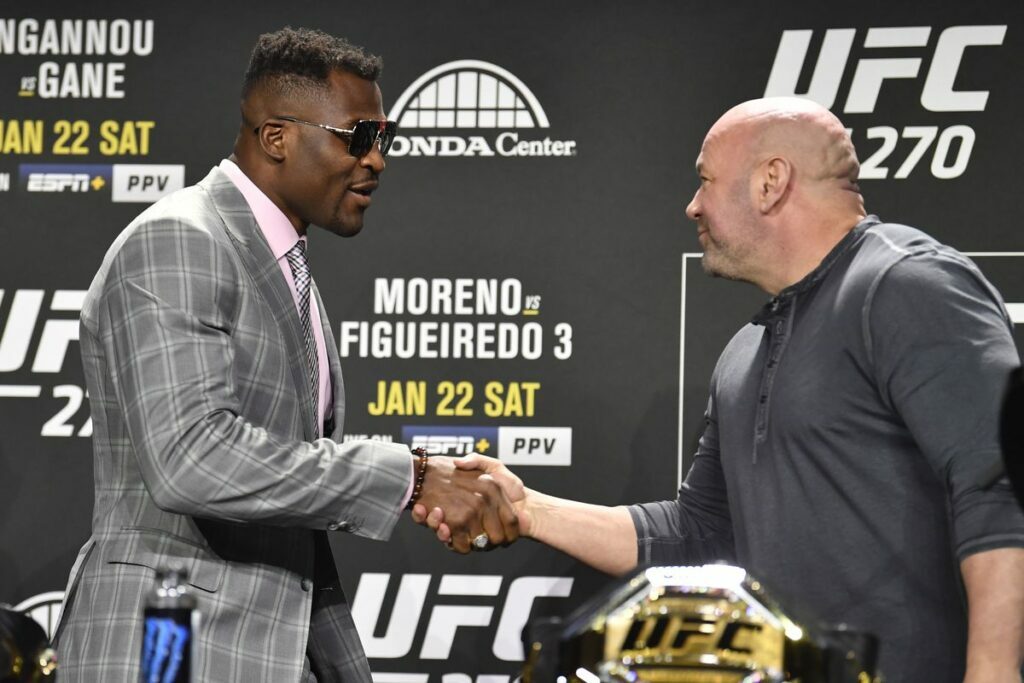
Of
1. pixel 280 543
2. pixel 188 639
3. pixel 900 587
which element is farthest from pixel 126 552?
pixel 900 587

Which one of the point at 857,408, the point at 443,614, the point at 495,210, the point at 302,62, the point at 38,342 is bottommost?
the point at 443,614

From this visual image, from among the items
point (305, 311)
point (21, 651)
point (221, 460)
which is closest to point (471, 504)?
point (305, 311)

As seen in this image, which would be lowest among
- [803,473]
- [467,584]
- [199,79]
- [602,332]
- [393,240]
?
[467,584]

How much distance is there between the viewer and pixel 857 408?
229 cm

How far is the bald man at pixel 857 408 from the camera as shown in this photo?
6.77 feet

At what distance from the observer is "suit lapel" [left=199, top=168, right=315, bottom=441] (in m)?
2.44

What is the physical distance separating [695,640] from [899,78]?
2750 mm

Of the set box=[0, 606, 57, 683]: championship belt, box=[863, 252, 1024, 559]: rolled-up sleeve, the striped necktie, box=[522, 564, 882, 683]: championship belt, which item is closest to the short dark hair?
the striped necktie

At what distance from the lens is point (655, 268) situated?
140 inches

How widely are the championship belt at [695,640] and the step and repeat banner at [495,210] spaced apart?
94.5 inches

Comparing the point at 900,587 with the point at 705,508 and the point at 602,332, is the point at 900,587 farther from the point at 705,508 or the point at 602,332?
the point at 602,332

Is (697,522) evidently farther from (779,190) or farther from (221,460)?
(221,460)

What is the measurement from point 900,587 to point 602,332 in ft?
4.75

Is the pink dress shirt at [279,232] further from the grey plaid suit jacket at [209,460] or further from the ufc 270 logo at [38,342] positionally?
the ufc 270 logo at [38,342]
